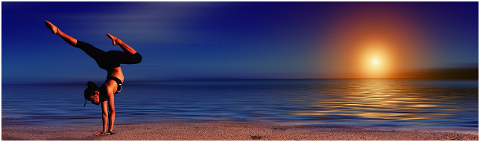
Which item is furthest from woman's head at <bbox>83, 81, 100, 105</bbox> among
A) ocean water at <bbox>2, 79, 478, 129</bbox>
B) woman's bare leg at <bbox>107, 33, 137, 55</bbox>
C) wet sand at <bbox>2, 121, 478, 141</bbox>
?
ocean water at <bbox>2, 79, 478, 129</bbox>

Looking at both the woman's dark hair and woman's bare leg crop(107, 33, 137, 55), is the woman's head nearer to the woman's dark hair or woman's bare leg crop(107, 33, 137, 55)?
the woman's dark hair

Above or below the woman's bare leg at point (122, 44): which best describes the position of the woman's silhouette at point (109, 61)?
below

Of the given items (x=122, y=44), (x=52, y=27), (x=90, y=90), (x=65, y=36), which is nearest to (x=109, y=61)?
(x=122, y=44)

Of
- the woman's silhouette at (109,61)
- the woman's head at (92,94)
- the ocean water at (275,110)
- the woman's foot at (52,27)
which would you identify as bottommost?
the ocean water at (275,110)

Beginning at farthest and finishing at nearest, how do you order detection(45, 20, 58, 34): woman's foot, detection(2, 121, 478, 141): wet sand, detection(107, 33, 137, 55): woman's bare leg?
detection(2, 121, 478, 141): wet sand, detection(107, 33, 137, 55): woman's bare leg, detection(45, 20, 58, 34): woman's foot

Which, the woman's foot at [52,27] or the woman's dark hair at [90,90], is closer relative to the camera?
the woman's foot at [52,27]

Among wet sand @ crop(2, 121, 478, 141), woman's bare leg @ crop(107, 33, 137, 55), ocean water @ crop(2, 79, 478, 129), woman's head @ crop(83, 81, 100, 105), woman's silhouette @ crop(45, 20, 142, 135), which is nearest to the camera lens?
woman's silhouette @ crop(45, 20, 142, 135)

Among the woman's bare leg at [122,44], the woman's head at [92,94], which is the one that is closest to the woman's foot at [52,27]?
the woman's bare leg at [122,44]

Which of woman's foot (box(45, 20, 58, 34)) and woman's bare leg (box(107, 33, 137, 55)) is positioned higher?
woman's foot (box(45, 20, 58, 34))

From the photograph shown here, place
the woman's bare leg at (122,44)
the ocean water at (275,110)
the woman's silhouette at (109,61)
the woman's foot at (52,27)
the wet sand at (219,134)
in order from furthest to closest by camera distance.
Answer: the ocean water at (275,110) < the wet sand at (219,134) < the woman's bare leg at (122,44) < the woman's silhouette at (109,61) < the woman's foot at (52,27)

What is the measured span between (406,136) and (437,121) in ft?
18.6

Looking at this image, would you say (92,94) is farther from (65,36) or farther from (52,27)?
(52,27)

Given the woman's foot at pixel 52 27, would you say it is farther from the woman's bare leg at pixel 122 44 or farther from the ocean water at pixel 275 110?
the ocean water at pixel 275 110

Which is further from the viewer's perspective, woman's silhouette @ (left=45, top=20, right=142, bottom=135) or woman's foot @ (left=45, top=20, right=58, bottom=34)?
woman's silhouette @ (left=45, top=20, right=142, bottom=135)
